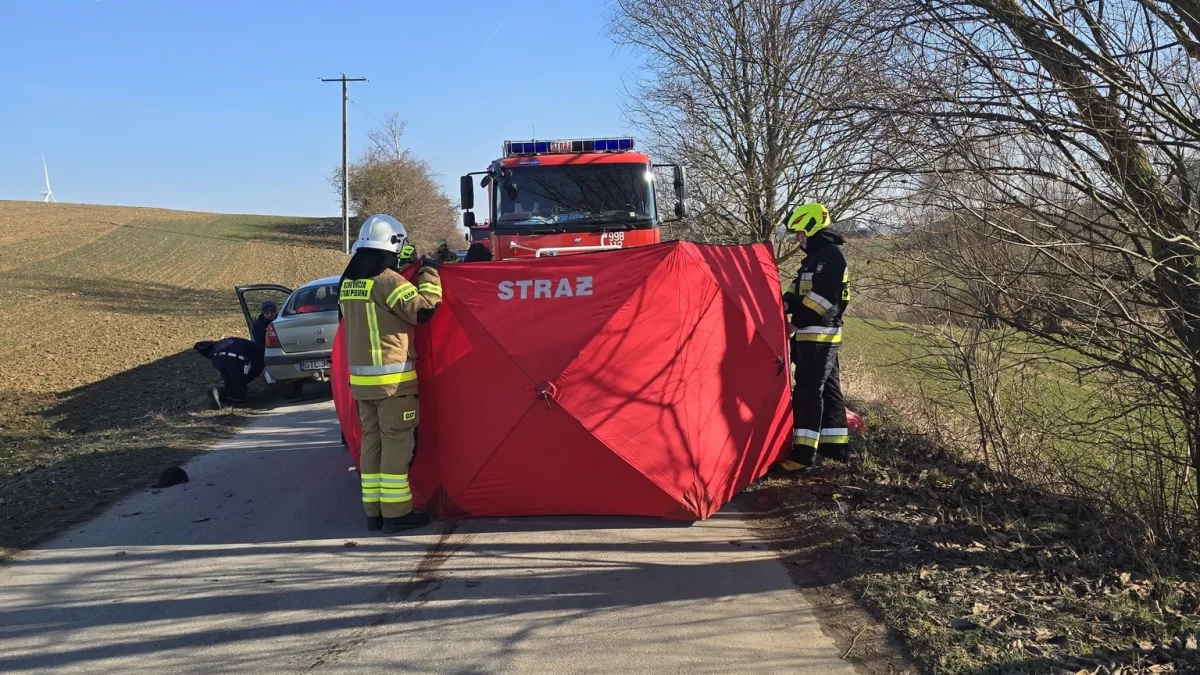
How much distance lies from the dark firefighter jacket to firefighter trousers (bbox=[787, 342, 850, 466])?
106 mm

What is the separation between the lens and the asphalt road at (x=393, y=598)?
3582 mm

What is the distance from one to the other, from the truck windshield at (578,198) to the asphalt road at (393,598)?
14.2 feet

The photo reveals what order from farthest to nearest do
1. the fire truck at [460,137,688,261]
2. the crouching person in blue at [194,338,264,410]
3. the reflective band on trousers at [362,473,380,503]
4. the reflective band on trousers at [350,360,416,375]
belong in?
the crouching person in blue at [194,338,264,410], the fire truck at [460,137,688,261], the reflective band on trousers at [362,473,380,503], the reflective band on trousers at [350,360,416,375]

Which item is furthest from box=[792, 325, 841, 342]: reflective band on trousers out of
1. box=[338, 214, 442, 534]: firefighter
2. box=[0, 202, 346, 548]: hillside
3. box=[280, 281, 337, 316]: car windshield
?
box=[280, 281, 337, 316]: car windshield

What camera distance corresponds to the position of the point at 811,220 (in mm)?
6508

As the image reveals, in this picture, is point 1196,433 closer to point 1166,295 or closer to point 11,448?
point 1166,295

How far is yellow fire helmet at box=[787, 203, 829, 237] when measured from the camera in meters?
6.49

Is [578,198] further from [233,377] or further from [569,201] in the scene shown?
[233,377]

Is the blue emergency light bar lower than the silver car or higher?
higher

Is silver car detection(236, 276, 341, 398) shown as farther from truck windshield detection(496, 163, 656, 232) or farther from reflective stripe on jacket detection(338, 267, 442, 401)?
reflective stripe on jacket detection(338, 267, 442, 401)

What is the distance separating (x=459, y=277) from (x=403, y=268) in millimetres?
504

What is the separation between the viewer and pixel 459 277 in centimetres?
552

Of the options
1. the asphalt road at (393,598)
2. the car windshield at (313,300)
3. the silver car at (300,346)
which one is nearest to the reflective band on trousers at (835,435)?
the asphalt road at (393,598)

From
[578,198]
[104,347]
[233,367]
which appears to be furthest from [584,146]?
[104,347]
